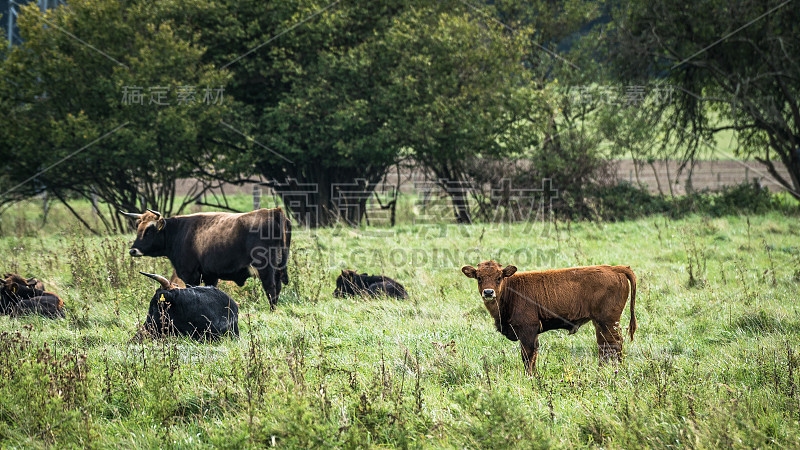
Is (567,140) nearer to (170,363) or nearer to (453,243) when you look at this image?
(453,243)

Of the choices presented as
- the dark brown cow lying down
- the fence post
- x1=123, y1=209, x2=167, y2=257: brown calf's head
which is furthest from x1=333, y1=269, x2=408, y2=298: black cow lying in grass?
the fence post

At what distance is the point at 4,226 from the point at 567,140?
60.8 ft

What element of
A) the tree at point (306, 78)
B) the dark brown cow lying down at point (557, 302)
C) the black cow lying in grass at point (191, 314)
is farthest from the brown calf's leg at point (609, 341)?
the tree at point (306, 78)

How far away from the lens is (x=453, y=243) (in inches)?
589

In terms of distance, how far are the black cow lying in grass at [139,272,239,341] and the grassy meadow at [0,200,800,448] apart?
0.27 metres

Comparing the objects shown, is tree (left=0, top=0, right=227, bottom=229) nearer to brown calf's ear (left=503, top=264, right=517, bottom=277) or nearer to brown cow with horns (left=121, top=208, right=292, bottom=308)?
brown cow with horns (left=121, top=208, right=292, bottom=308)

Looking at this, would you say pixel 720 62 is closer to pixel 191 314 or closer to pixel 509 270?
pixel 509 270

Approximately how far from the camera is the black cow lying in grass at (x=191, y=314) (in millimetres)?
7477

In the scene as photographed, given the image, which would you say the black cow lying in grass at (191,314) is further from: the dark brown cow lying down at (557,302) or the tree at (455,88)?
the tree at (455,88)

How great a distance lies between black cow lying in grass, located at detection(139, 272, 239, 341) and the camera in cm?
748

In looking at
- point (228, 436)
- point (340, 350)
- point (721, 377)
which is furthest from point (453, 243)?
point (228, 436)

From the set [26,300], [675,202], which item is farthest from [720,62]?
[26,300]

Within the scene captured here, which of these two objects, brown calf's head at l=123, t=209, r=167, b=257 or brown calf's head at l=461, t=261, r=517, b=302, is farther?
brown calf's head at l=123, t=209, r=167, b=257

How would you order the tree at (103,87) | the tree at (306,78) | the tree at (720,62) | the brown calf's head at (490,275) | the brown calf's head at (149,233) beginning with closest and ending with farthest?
the brown calf's head at (490,275)
the brown calf's head at (149,233)
the tree at (103,87)
the tree at (306,78)
the tree at (720,62)
